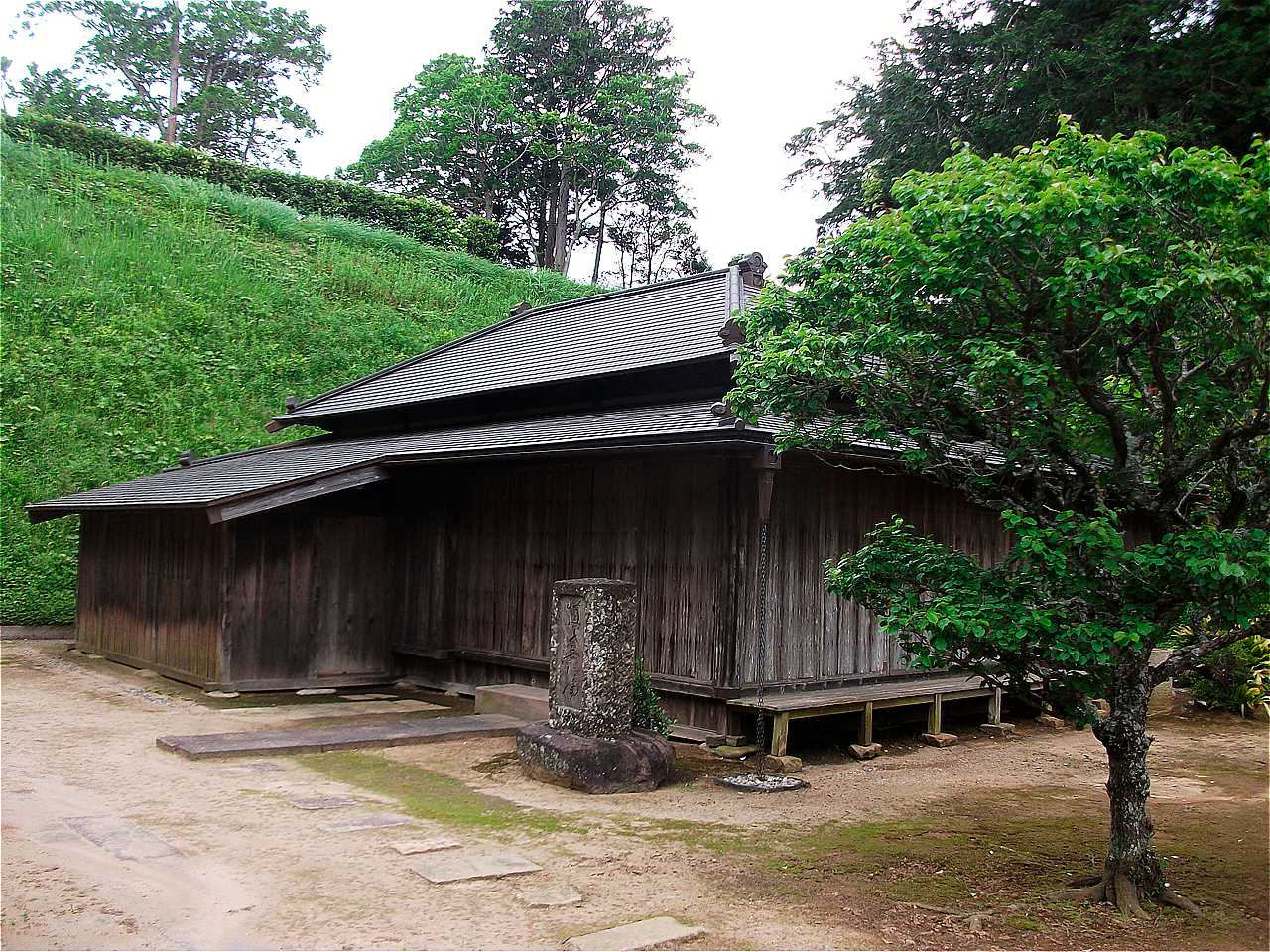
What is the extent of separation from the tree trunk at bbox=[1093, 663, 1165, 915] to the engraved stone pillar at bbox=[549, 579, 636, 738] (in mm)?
3907

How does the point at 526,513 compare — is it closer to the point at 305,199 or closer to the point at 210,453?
the point at 210,453

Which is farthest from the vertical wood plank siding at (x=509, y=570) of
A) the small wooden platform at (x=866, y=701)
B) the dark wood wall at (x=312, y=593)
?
the small wooden platform at (x=866, y=701)

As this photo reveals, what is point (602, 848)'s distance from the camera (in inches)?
258

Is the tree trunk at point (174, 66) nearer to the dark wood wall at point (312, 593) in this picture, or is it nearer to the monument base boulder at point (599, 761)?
the dark wood wall at point (312, 593)

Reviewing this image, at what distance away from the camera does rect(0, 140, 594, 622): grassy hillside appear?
1872 cm

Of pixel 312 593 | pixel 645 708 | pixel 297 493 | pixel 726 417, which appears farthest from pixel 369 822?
pixel 312 593

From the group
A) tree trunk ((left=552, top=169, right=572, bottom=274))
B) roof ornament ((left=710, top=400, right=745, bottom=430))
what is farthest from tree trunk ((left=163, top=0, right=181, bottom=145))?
roof ornament ((left=710, top=400, right=745, bottom=430))

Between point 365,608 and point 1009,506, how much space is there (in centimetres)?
952

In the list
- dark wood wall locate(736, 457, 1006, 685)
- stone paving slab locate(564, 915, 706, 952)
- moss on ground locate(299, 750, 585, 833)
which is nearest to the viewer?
stone paving slab locate(564, 915, 706, 952)

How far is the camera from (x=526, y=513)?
12164 mm

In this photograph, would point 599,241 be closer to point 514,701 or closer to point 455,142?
point 455,142

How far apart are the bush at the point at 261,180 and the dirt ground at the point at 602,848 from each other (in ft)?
74.1

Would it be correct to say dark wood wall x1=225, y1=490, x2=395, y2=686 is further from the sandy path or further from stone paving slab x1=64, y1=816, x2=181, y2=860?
stone paving slab x1=64, y1=816, x2=181, y2=860

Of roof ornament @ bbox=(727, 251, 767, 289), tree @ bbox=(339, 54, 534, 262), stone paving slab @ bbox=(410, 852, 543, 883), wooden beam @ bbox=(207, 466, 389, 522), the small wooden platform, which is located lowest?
stone paving slab @ bbox=(410, 852, 543, 883)
